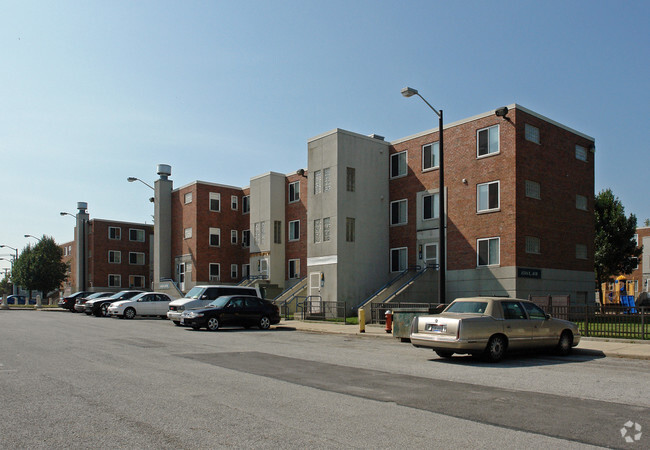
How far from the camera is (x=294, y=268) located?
43.7 meters

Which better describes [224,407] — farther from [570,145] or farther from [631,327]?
[570,145]

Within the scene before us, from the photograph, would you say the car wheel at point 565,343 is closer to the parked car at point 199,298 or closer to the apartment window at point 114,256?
the parked car at point 199,298

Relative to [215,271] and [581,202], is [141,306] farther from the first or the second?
[581,202]

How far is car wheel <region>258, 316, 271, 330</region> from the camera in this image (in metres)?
25.1

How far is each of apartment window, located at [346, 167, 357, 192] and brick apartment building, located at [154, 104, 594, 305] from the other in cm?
6

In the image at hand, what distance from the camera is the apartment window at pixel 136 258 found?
66.4m

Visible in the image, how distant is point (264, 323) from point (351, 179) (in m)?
13.1

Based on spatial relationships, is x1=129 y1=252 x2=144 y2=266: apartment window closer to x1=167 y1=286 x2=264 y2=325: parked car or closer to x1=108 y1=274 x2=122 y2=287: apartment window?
x1=108 y1=274 x2=122 y2=287: apartment window

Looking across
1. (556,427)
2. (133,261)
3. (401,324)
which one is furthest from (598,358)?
(133,261)

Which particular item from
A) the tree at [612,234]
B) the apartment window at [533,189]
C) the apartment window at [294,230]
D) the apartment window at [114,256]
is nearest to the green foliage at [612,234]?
the tree at [612,234]

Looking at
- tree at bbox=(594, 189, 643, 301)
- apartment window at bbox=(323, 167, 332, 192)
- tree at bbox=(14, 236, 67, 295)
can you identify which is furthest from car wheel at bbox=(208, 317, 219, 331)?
tree at bbox=(14, 236, 67, 295)

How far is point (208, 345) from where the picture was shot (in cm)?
1744

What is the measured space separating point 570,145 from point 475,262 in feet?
30.8

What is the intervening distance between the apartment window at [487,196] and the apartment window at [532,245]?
2355mm
